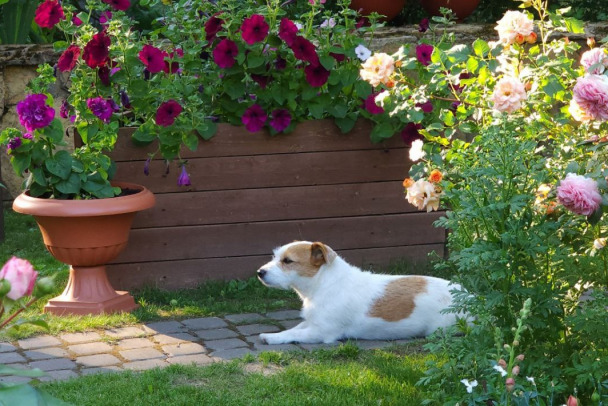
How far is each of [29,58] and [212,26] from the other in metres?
2.25

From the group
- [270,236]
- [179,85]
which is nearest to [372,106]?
[270,236]

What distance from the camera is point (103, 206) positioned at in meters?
4.78

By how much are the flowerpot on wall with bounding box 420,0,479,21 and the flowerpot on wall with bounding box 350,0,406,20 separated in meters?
0.31

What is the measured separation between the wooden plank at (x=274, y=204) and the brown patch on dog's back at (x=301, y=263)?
924 mm

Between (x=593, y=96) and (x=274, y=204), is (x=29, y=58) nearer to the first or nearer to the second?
(x=274, y=204)

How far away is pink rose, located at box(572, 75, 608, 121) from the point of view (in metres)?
3.05

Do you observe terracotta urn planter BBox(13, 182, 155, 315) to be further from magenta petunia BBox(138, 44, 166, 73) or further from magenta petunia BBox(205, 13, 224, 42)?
magenta petunia BBox(205, 13, 224, 42)

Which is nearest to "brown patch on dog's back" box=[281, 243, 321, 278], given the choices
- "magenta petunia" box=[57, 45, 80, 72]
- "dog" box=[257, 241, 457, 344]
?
"dog" box=[257, 241, 457, 344]

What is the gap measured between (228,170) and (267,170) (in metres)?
0.23

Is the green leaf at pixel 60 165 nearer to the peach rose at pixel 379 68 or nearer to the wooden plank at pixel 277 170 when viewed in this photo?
the wooden plank at pixel 277 170

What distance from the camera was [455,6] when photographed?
726cm

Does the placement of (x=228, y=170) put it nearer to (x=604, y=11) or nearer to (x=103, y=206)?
(x=103, y=206)

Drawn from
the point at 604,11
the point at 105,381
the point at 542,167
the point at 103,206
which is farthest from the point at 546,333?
the point at 604,11

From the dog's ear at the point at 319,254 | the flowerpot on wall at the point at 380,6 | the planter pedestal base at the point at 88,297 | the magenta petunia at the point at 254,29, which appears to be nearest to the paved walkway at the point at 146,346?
the planter pedestal base at the point at 88,297
